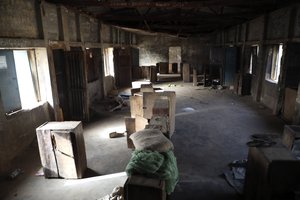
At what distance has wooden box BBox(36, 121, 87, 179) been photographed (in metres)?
4.27

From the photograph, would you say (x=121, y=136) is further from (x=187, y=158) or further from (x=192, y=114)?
(x=192, y=114)

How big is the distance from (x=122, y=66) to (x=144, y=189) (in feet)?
37.0

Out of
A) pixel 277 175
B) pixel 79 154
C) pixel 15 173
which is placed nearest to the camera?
pixel 277 175

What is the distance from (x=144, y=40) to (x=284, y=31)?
1208cm

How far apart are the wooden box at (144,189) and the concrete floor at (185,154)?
5.00 feet

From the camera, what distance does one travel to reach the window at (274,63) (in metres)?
8.59

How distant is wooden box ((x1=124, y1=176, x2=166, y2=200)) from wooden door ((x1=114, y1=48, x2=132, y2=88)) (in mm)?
10826

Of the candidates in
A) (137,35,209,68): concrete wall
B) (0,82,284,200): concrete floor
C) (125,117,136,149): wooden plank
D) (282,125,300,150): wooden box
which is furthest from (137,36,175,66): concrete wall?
(282,125,300,150): wooden box

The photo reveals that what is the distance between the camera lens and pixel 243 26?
11.8 meters

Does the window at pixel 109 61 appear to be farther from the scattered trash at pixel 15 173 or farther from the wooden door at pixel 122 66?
the scattered trash at pixel 15 173

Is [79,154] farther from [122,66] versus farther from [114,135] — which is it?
[122,66]

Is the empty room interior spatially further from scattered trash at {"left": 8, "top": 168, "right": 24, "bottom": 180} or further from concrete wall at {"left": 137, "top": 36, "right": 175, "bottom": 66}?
concrete wall at {"left": 137, "top": 36, "right": 175, "bottom": 66}

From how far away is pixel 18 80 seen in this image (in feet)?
18.7

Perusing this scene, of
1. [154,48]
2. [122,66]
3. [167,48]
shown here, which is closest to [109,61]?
[122,66]
